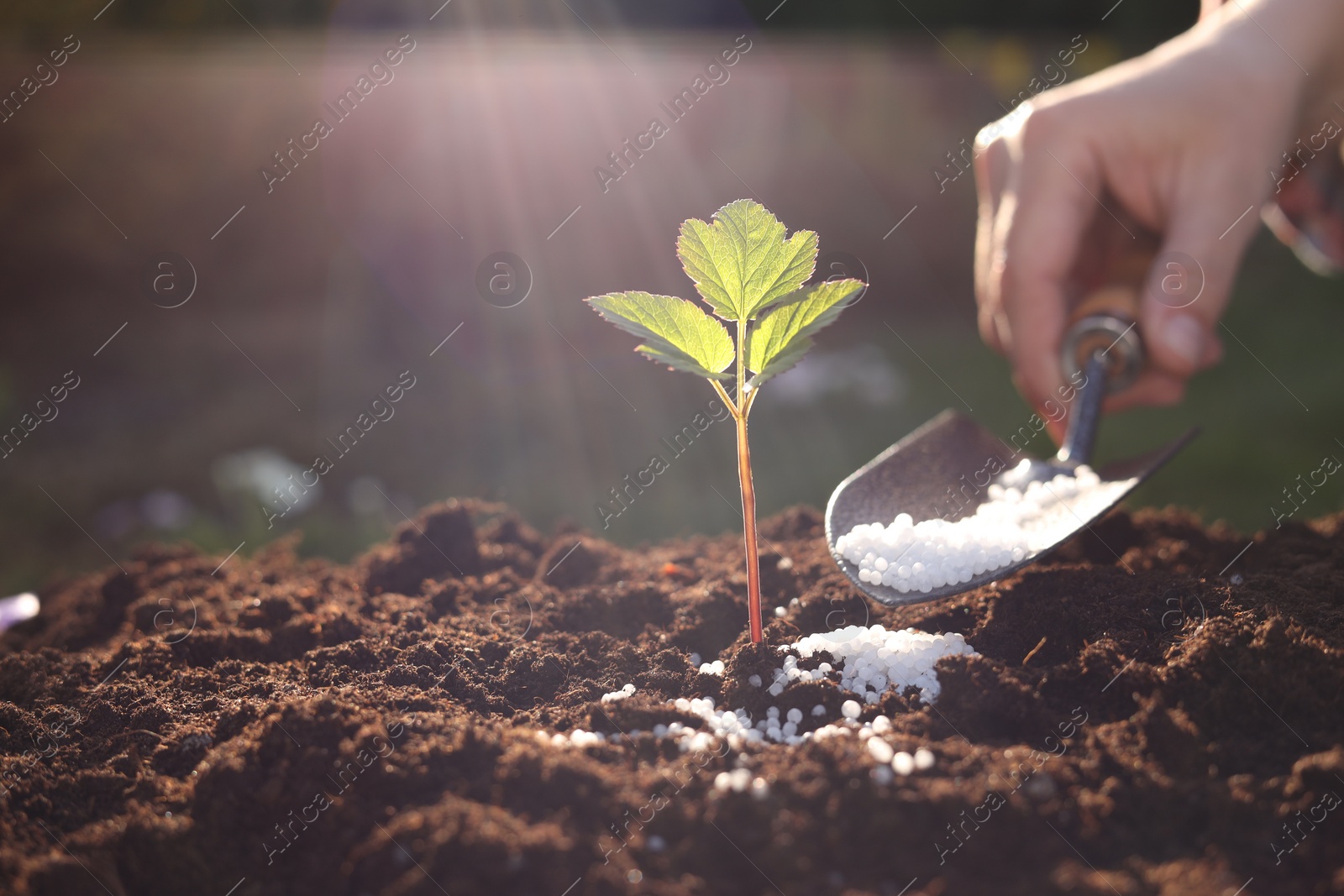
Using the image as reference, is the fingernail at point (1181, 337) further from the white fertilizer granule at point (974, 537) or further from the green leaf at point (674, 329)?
the green leaf at point (674, 329)

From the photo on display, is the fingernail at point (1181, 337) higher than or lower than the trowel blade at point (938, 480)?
lower

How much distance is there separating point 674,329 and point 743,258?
0.49ft

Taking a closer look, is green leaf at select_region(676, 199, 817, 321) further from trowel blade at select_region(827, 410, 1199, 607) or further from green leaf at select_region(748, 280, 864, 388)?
trowel blade at select_region(827, 410, 1199, 607)

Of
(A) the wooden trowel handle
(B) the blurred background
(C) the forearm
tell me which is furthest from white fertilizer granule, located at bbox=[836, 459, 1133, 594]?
(B) the blurred background

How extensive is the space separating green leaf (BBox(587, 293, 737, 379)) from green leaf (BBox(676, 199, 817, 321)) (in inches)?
1.5

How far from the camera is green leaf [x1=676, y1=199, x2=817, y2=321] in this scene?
48.1 inches

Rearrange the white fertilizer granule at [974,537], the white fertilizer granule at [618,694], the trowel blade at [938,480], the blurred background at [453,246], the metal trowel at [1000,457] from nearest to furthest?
1. the white fertilizer granule at [618,694]
2. the white fertilizer granule at [974,537]
3. the trowel blade at [938,480]
4. the metal trowel at [1000,457]
5. the blurred background at [453,246]

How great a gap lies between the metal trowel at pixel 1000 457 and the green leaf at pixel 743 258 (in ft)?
1.76

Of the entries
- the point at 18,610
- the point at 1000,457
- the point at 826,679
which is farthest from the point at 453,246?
the point at 826,679

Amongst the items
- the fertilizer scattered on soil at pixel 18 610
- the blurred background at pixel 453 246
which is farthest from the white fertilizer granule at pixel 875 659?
the blurred background at pixel 453 246

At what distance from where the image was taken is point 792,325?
4.31 feet

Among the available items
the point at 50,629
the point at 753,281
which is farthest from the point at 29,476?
the point at 753,281

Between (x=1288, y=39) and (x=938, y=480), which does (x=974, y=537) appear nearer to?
(x=938, y=480)

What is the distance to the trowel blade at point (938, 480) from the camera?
1562mm
